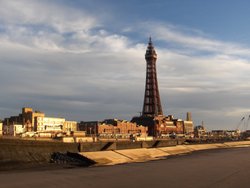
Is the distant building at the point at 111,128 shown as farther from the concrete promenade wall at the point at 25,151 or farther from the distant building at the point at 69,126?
the concrete promenade wall at the point at 25,151

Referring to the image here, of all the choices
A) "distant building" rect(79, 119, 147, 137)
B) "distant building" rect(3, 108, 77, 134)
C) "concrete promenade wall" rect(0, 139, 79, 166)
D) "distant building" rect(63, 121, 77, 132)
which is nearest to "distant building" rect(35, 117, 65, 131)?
"distant building" rect(3, 108, 77, 134)

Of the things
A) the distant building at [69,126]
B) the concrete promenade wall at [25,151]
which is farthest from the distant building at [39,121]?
the concrete promenade wall at [25,151]

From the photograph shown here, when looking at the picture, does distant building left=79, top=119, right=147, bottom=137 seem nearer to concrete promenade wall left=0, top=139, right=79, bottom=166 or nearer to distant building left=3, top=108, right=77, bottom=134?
distant building left=3, top=108, right=77, bottom=134

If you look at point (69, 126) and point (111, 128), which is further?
point (111, 128)

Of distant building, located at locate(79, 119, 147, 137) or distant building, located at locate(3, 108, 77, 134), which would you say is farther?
distant building, located at locate(79, 119, 147, 137)

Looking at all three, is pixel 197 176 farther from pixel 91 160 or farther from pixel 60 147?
pixel 60 147

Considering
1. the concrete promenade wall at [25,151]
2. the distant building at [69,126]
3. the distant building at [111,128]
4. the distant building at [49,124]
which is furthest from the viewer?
the distant building at [111,128]

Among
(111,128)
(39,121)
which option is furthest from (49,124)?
(111,128)

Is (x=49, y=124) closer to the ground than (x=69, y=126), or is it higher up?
higher up

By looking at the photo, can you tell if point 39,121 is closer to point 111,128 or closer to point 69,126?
point 69,126

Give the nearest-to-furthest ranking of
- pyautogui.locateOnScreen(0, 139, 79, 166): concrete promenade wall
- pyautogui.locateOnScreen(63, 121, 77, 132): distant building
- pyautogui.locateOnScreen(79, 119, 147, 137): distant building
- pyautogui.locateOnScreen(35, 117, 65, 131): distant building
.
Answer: pyautogui.locateOnScreen(0, 139, 79, 166): concrete promenade wall
pyautogui.locateOnScreen(35, 117, 65, 131): distant building
pyautogui.locateOnScreen(63, 121, 77, 132): distant building
pyautogui.locateOnScreen(79, 119, 147, 137): distant building

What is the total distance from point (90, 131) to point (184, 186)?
385 ft

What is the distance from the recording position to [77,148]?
5984cm

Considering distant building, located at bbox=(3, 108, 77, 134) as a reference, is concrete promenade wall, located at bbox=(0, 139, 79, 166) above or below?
below
